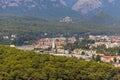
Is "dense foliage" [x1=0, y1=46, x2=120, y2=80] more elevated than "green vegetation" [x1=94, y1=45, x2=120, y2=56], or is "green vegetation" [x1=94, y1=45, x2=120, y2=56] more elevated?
"green vegetation" [x1=94, y1=45, x2=120, y2=56]

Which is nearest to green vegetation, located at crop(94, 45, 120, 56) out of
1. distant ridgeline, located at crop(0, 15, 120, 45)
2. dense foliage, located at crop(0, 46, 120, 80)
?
distant ridgeline, located at crop(0, 15, 120, 45)

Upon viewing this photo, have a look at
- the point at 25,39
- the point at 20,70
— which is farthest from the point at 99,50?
the point at 20,70

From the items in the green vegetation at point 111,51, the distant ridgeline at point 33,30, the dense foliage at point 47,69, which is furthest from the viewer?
the distant ridgeline at point 33,30

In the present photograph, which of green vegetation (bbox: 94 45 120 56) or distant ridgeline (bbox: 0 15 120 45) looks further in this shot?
distant ridgeline (bbox: 0 15 120 45)

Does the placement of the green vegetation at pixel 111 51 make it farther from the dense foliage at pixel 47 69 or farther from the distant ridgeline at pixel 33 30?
the dense foliage at pixel 47 69

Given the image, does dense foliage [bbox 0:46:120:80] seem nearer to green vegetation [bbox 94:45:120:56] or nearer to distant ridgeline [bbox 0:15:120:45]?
green vegetation [bbox 94:45:120:56]

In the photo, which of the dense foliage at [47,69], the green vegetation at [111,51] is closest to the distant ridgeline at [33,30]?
the green vegetation at [111,51]

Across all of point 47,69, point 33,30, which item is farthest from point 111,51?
point 33,30

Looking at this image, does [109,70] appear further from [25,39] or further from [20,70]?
[25,39]
